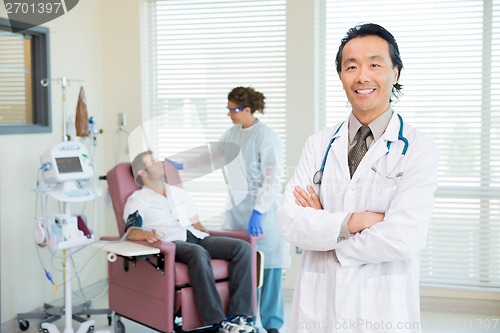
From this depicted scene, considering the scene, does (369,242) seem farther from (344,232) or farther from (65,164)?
(65,164)

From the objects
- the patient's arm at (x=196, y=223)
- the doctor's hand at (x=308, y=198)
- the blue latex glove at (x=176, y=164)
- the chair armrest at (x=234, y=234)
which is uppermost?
the doctor's hand at (x=308, y=198)

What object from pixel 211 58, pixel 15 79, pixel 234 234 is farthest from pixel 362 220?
pixel 211 58

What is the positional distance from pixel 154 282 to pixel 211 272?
313mm

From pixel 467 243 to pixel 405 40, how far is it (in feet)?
4.74

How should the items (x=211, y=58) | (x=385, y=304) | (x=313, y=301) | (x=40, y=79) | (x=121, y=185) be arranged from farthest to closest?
(x=211, y=58)
(x=40, y=79)
(x=121, y=185)
(x=313, y=301)
(x=385, y=304)

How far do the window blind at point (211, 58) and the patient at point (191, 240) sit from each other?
2.16 feet

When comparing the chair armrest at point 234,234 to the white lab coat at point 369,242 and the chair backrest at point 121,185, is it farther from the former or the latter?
the white lab coat at point 369,242

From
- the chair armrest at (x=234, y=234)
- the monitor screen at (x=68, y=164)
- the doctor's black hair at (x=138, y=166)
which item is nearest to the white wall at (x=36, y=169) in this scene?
the monitor screen at (x=68, y=164)

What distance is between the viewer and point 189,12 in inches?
189

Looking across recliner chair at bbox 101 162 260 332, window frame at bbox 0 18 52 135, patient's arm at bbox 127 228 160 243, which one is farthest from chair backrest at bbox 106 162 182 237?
window frame at bbox 0 18 52 135

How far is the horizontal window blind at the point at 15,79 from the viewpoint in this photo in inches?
155

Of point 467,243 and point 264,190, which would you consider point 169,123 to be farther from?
point 467,243

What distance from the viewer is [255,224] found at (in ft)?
12.1

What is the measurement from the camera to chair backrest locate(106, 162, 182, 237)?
3.72m
